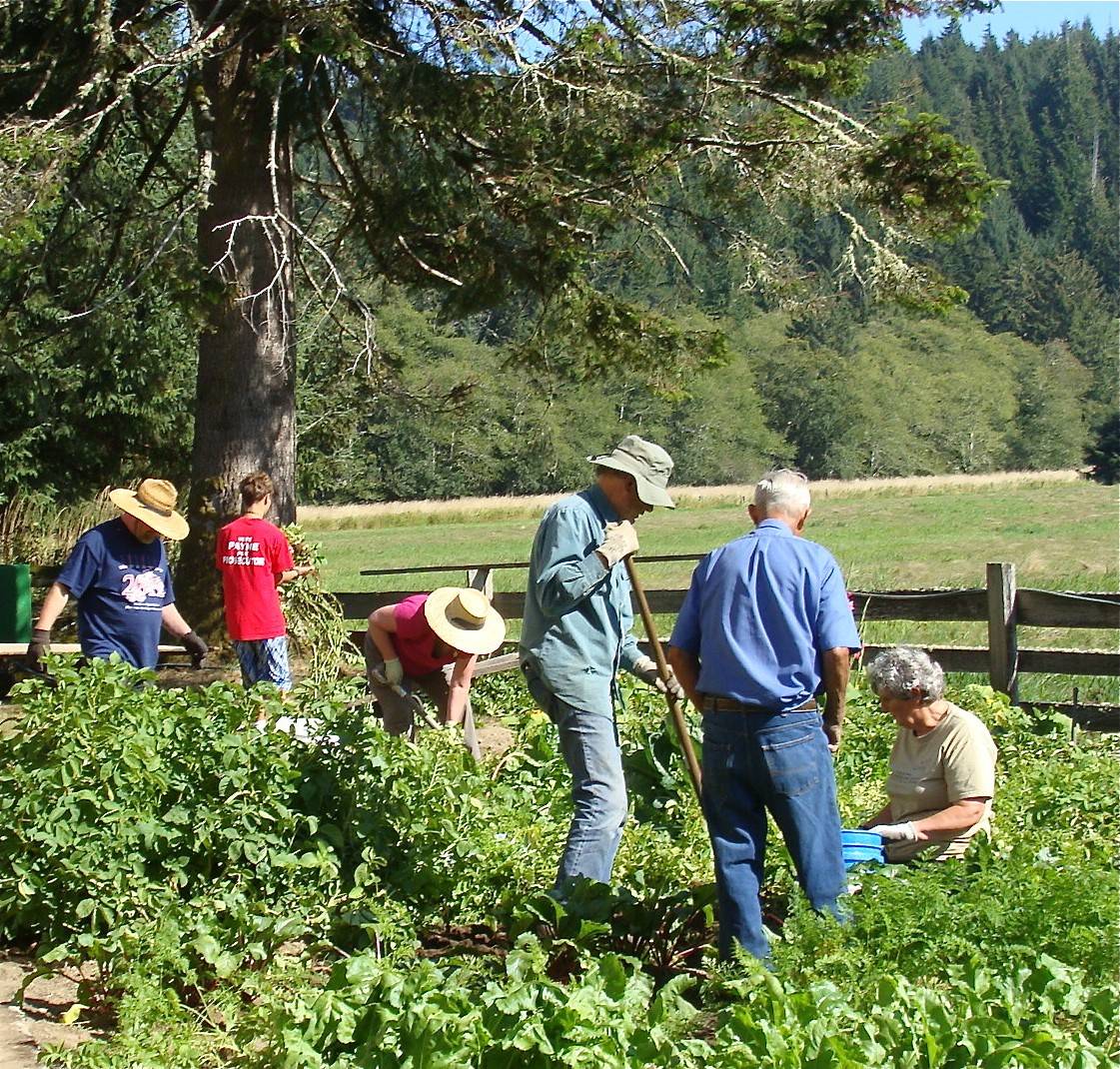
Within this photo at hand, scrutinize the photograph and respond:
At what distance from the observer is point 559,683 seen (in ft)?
17.4

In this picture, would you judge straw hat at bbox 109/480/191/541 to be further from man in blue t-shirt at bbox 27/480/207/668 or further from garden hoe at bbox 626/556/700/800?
garden hoe at bbox 626/556/700/800

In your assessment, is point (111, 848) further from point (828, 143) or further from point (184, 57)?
point (828, 143)

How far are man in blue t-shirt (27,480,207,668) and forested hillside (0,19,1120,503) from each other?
3110mm

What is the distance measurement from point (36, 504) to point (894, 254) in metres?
12.2

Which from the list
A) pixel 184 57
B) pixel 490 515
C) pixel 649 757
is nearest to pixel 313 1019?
pixel 649 757

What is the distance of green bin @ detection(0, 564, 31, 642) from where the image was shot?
37.0 ft

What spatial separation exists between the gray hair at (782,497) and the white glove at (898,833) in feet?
4.22

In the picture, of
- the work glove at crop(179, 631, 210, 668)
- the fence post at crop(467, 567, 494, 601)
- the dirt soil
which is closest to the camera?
the dirt soil

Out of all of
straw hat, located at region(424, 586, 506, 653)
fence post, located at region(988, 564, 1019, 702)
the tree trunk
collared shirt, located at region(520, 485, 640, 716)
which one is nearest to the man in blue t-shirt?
straw hat, located at region(424, 586, 506, 653)

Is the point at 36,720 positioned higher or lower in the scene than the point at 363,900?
higher

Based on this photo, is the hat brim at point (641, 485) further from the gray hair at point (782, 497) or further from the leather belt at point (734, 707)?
the leather belt at point (734, 707)

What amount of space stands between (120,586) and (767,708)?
4.04m

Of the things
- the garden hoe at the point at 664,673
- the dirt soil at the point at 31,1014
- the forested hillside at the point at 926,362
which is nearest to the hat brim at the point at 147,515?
the dirt soil at the point at 31,1014

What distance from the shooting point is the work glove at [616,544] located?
5137 mm
